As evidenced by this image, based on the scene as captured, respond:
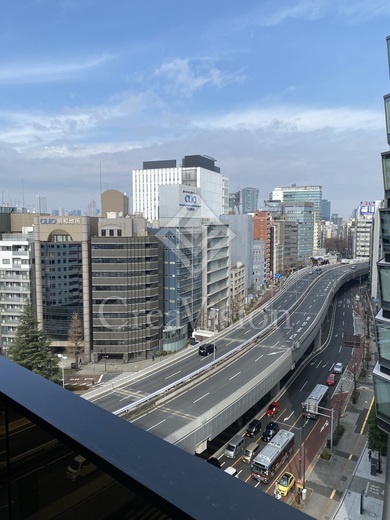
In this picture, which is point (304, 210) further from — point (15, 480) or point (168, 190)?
point (15, 480)

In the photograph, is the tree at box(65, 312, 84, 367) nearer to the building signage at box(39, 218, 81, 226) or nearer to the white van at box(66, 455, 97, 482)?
the building signage at box(39, 218, 81, 226)

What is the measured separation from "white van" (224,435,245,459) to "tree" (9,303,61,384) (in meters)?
13.2

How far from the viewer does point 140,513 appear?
129 centimetres

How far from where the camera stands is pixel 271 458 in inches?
768

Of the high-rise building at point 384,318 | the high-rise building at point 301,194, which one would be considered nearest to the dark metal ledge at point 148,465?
the high-rise building at point 384,318

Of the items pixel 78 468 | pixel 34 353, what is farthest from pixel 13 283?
pixel 78 468

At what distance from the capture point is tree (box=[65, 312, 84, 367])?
35.6 metres

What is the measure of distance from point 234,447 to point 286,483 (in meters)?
4.08

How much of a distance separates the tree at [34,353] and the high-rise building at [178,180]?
5565 centimetres

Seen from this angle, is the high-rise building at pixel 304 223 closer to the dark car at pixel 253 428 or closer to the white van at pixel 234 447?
the dark car at pixel 253 428

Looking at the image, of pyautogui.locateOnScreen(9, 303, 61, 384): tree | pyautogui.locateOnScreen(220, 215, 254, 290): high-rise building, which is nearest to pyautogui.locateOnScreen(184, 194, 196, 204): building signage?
pyautogui.locateOnScreen(220, 215, 254, 290): high-rise building

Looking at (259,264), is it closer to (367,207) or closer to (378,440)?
(367,207)

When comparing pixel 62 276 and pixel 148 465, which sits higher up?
pixel 148 465

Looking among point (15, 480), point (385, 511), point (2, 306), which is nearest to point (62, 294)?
point (2, 306)
